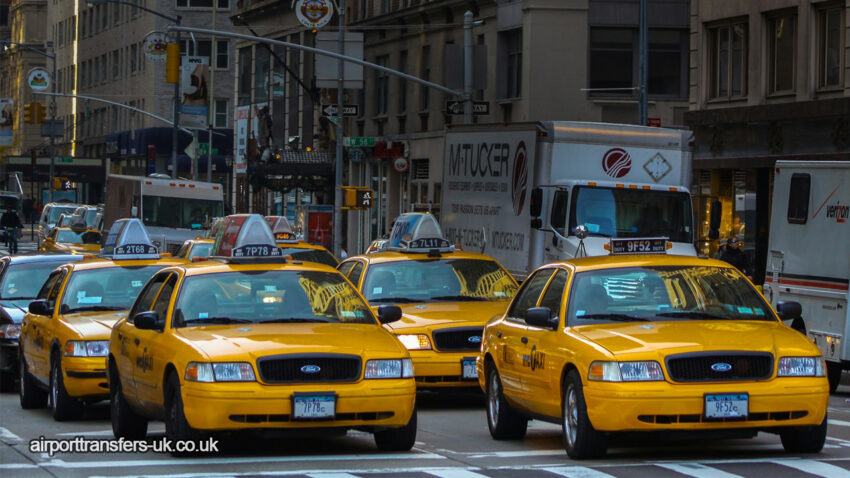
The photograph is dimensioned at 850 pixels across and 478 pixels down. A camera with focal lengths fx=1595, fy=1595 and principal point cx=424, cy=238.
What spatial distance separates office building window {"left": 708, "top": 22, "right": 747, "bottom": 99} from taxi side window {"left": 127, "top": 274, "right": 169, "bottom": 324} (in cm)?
2516

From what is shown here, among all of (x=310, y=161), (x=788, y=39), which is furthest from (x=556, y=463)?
(x=310, y=161)

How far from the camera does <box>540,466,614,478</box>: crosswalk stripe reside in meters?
10.5

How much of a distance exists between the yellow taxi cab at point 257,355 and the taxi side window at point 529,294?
102 centimetres

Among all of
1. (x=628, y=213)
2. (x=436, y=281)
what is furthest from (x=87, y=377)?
(x=628, y=213)

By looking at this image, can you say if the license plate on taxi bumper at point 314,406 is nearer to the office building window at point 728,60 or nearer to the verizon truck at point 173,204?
the office building window at point 728,60

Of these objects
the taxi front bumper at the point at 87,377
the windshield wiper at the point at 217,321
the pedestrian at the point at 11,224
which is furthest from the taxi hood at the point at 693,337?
the pedestrian at the point at 11,224

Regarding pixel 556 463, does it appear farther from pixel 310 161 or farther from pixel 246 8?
pixel 246 8

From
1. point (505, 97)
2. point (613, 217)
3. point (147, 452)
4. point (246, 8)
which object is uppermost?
point (246, 8)

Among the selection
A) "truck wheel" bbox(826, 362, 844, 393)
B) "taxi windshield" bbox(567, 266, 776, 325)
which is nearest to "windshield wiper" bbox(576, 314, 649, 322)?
"taxi windshield" bbox(567, 266, 776, 325)

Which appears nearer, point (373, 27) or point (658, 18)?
point (658, 18)

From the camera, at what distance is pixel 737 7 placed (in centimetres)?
3638

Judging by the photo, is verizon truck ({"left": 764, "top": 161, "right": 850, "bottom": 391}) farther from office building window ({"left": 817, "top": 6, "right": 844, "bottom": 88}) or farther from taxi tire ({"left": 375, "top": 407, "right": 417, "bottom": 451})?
office building window ({"left": 817, "top": 6, "right": 844, "bottom": 88})

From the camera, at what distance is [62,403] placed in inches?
594

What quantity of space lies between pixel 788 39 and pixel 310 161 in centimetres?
2271
